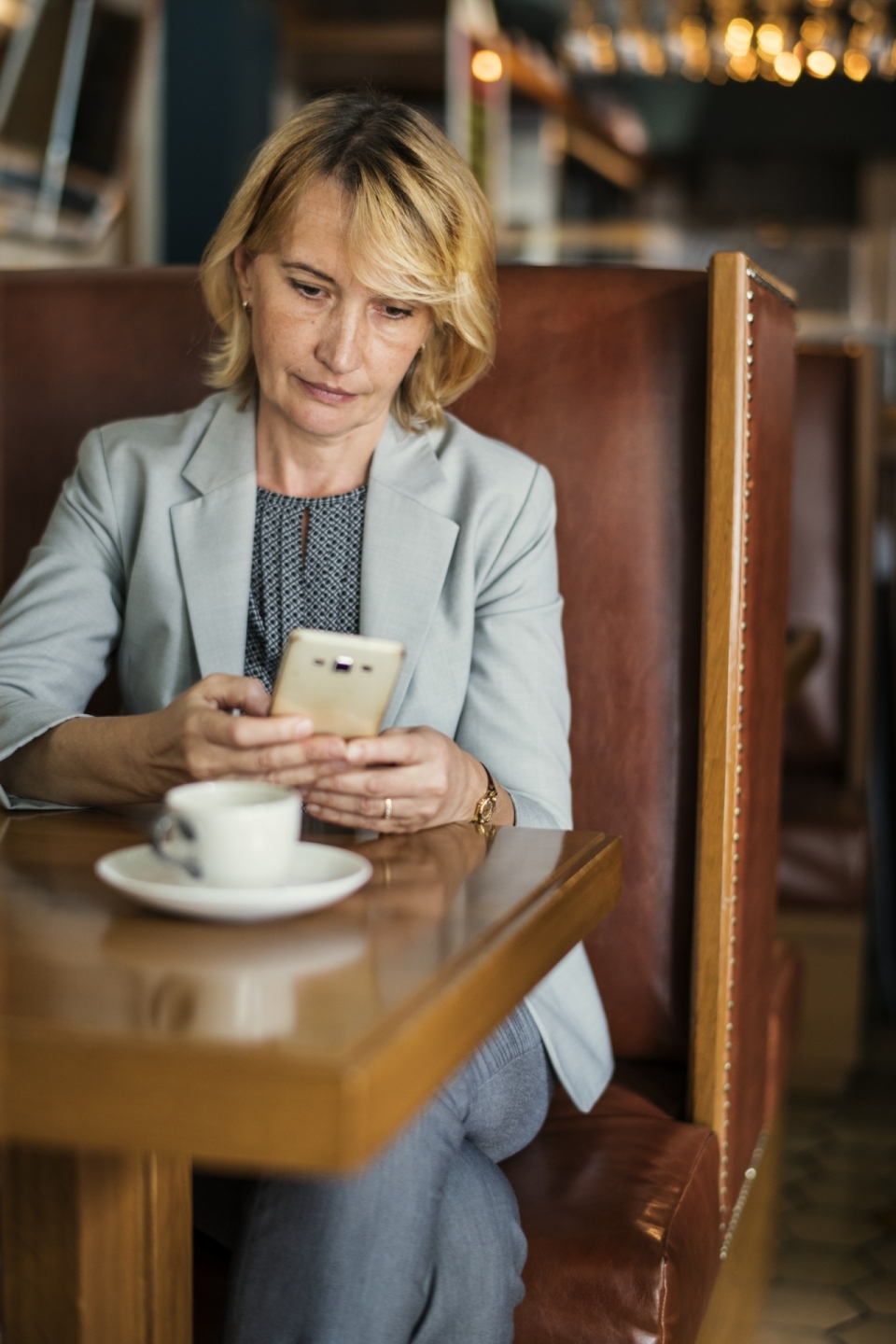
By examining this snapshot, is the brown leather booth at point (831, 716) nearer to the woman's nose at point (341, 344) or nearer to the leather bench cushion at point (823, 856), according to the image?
the leather bench cushion at point (823, 856)

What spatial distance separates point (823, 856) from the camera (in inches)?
104

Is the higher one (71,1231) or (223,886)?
(223,886)

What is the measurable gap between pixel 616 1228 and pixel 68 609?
72cm

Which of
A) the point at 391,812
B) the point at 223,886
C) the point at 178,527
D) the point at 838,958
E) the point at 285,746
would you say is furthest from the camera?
the point at 838,958

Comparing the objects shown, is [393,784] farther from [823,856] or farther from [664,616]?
[823,856]

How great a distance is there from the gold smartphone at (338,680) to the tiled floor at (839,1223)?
130 centimetres

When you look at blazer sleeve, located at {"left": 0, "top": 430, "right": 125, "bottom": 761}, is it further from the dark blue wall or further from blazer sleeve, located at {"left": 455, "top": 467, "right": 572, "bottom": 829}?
the dark blue wall

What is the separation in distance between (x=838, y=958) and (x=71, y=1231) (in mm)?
2076

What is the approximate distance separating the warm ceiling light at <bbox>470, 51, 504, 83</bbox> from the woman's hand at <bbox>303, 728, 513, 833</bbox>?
448cm

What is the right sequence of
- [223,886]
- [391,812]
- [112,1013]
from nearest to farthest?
[112,1013], [223,886], [391,812]

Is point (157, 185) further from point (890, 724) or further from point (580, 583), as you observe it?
point (580, 583)

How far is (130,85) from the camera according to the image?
4316mm

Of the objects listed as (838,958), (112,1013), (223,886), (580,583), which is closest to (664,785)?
(580,583)

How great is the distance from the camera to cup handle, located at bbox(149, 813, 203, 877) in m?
0.84
